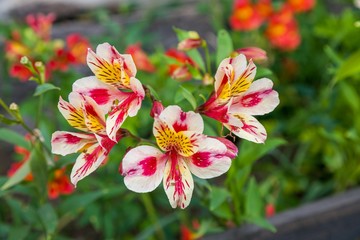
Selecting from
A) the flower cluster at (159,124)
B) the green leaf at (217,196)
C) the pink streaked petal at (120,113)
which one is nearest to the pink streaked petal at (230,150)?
the flower cluster at (159,124)

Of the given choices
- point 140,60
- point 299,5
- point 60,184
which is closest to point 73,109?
point 60,184

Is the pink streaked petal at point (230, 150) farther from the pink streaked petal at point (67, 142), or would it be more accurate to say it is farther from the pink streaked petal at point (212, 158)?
the pink streaked petal at point (67, 142)

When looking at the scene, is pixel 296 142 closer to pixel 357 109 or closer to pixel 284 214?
pixel 357 109

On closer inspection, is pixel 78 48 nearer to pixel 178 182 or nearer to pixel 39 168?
pixel 39 168

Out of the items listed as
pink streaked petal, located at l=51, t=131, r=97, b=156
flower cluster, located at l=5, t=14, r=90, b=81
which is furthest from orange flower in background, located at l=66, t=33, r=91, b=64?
pink streaked petal, located at l=51, t=131, r=97, b=156

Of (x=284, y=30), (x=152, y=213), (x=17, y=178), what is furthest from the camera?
(x=284, y=30)

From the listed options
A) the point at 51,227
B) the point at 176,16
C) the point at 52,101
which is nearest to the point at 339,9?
the point at 176,16

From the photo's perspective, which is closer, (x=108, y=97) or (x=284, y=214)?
(x=108, y=97)

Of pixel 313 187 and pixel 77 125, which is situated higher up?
pixel 77 125

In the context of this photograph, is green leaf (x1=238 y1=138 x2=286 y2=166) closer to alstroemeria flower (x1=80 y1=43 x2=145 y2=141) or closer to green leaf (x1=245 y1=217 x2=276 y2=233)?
green leaf (x1=245 y1=217 x2=276 y2=233)
